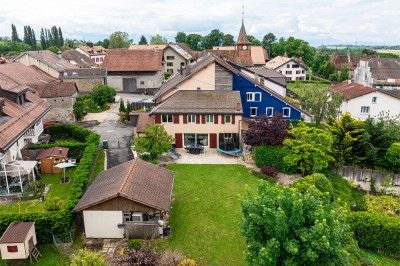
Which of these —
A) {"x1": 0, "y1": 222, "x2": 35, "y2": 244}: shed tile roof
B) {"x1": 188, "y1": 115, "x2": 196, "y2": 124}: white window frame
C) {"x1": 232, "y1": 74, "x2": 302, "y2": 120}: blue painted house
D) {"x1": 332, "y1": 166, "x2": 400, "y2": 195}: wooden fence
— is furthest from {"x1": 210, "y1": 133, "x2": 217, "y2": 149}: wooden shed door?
{"x1": 0, "y1": 222, "x2": 35, "y2": 244}: shed tile roof

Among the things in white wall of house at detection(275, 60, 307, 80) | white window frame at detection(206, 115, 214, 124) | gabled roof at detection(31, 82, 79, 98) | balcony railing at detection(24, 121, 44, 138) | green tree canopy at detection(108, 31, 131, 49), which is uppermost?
green tree canopy at detection(108, 31, 131, 49)

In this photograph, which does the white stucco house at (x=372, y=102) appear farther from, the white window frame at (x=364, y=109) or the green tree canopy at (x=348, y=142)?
the green tree canopy at (x=348, y=142)

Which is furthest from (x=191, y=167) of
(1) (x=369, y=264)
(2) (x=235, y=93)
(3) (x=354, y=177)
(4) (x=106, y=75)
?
(4) (x=106, y=75)

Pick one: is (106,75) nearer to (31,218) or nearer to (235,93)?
(235,93)

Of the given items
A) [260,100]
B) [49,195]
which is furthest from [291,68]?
[49,195]

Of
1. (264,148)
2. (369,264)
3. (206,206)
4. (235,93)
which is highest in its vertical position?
(235,93)

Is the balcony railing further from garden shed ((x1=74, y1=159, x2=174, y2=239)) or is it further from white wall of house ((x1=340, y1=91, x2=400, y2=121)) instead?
white wall of house ((x1=340, y1=91, x2=400, y2=121))

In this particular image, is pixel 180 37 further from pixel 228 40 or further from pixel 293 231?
pixel 293 231
